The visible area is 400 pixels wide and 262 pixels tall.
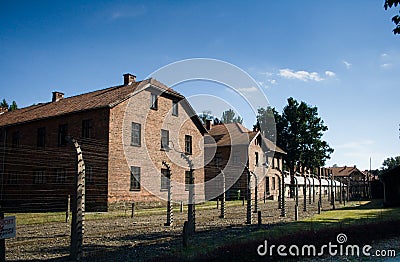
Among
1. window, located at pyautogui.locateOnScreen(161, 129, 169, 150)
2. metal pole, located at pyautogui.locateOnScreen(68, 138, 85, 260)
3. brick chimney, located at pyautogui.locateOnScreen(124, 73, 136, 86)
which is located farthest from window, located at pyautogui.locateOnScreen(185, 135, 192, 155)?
metal pole, located at pyautogui.locateOnScreen(68, 138, 85, 260)

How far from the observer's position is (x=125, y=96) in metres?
28.0

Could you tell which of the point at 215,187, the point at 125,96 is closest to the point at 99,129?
Result: the point at 125,96

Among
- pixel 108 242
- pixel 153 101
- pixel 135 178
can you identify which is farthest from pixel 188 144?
pixel 108 242

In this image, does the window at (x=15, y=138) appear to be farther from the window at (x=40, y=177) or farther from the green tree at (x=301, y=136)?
the green tree at (x=301, y=136)

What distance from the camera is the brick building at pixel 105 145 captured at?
2641 cm

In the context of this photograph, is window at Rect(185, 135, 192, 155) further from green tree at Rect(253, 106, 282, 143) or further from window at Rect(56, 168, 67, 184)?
green tree at Rect(253, 106, 282, 143)

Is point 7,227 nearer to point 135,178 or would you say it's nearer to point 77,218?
point 77,218

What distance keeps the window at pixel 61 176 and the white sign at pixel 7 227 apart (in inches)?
801

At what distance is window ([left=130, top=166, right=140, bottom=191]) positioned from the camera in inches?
1105

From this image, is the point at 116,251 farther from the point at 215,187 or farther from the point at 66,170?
the point at 215,187

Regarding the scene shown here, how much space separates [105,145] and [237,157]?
80.5 feet

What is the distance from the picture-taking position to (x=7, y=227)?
795cm

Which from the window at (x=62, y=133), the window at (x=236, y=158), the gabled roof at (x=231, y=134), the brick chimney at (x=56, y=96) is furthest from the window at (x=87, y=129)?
the window at (x=236, y=158)

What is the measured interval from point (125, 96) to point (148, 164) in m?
5.69
